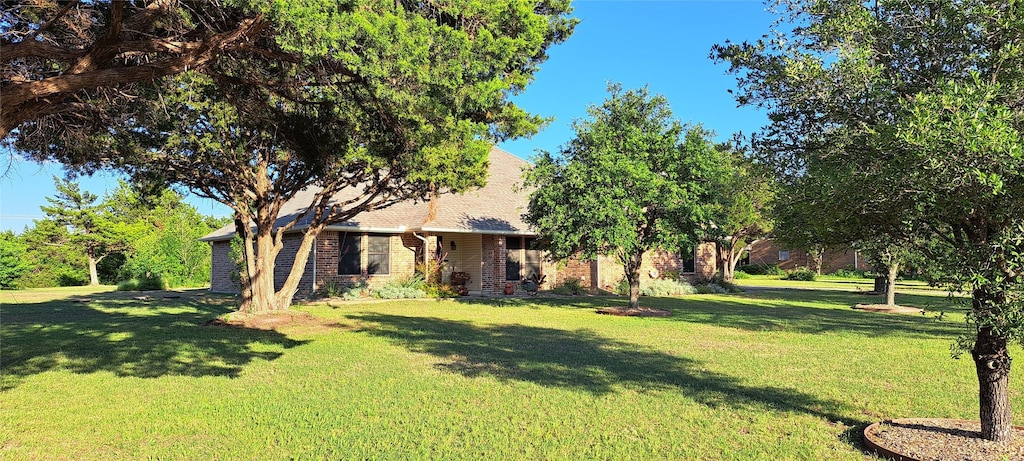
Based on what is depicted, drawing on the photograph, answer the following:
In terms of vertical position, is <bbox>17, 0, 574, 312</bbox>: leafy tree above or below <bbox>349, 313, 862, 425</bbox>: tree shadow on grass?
above

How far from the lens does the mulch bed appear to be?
4406mm

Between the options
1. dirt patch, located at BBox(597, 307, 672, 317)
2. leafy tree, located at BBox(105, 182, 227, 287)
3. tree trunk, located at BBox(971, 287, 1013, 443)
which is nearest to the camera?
tree trunk, located at BBox(971, 287, 1013, 443)

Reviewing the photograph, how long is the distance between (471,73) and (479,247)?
Result: 16420mm

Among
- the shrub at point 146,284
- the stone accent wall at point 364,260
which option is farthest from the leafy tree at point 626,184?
the shrub at point 146,284

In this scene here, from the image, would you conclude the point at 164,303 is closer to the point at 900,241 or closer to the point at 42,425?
the point at 42,425

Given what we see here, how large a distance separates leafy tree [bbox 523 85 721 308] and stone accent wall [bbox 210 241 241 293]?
1548cm

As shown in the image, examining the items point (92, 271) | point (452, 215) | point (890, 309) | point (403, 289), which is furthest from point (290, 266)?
point (92, 271)

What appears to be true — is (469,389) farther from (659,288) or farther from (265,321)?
(659,288)

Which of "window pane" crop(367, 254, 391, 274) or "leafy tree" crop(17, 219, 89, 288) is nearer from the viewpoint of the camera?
"window pane" crop(367, 254, 391, 274)

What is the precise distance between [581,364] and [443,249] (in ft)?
48.0

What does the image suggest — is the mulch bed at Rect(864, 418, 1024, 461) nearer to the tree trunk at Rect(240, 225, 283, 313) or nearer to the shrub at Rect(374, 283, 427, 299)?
the tree trunk at Rect(240, 225, 283, 313)

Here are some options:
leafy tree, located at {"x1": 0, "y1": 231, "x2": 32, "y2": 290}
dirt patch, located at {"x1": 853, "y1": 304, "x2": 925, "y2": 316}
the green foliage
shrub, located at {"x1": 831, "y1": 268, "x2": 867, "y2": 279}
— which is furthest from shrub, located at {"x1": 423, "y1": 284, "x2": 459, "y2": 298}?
shrub, located at {"x1": 831, "y1": 268, "x2": 867, "y2": 279}

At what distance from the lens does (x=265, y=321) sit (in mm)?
12867

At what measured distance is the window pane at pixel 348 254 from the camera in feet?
66.2
